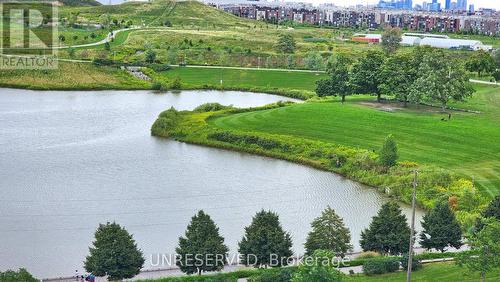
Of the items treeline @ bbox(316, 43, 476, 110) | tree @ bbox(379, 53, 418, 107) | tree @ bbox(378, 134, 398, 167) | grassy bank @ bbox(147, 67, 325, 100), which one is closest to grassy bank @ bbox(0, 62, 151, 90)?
grassy bank @ bbox(147, 67, 325, 100)

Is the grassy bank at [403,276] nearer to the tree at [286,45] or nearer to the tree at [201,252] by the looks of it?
the tree at [201,252]

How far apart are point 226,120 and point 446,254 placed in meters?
21.0

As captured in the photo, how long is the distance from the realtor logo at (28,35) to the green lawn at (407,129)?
85.8 ft

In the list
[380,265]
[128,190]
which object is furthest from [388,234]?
[128,190]

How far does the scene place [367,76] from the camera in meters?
42.2

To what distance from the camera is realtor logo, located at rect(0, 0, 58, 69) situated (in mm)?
58781

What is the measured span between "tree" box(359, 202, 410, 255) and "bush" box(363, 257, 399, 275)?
4.79 feet

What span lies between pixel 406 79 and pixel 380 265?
25.5 m

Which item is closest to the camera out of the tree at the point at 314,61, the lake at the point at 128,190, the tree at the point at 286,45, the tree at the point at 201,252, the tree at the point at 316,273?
the tree at the point at 316,273

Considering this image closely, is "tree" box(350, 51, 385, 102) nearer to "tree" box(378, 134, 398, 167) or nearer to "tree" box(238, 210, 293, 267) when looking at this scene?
"tree" box(378, 134, 398, 167)

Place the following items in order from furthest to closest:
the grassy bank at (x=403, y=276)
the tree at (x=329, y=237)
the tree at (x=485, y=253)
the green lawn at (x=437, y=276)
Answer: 1. the tree at (x=329, y=237)
2. the green lawn at (x=437, y=276)
3. the grassy bank at (x=403, y=276)
4. the tree at (x=485, y=253)

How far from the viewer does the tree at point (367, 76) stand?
138 feet

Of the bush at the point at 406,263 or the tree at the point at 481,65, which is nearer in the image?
the bush at the point at 406,263

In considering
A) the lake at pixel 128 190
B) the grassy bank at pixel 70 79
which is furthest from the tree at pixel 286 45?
the lake at pixel 128 190
